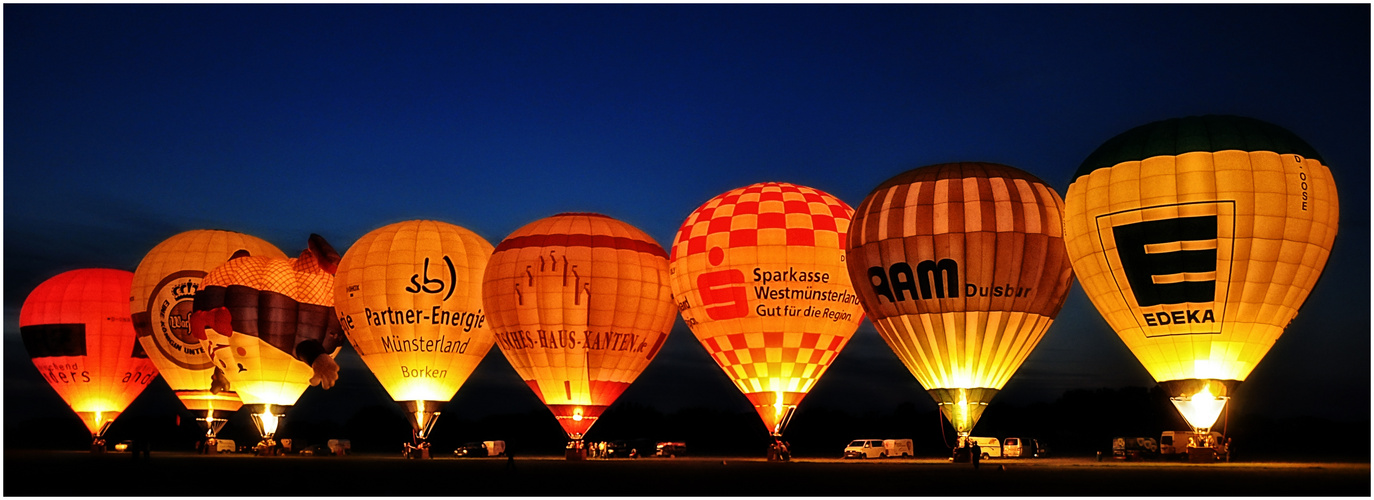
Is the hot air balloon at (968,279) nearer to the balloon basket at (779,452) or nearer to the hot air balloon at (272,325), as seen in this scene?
the balloon basket at (779,452)

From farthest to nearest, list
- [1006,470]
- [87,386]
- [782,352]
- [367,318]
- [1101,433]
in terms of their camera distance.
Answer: [1101,433]
[87,386]
[367,318]
[782,352]
[1006,470]

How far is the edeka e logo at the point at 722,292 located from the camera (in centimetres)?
2978

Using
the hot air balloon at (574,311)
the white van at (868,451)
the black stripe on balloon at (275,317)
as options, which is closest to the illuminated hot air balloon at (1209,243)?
the white van at (868,451)

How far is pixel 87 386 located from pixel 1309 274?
33583 mm

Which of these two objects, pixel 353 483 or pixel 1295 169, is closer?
pixel 353 483

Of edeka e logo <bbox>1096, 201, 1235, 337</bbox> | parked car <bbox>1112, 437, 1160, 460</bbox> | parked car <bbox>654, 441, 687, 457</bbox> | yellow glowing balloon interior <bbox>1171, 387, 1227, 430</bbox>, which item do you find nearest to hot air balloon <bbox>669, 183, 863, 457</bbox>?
edeka e logo <bbox>1096, 201, 1235, 337</bbox>

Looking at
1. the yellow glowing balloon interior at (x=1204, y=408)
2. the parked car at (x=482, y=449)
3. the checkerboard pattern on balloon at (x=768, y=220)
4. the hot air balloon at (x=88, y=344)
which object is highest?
the checkerboard pattern on balloon at (x=768, y=220)

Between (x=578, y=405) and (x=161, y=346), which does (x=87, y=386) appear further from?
(x=578, y=405)

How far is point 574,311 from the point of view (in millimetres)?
30250

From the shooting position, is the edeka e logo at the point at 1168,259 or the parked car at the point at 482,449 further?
the parked car at the point at 482,449

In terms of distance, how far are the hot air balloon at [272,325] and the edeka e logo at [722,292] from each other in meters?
10.4

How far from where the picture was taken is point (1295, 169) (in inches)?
931

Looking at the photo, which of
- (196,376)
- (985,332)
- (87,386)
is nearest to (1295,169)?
(985,332)

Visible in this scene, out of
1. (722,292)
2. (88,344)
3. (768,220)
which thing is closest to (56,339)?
(88,344)
